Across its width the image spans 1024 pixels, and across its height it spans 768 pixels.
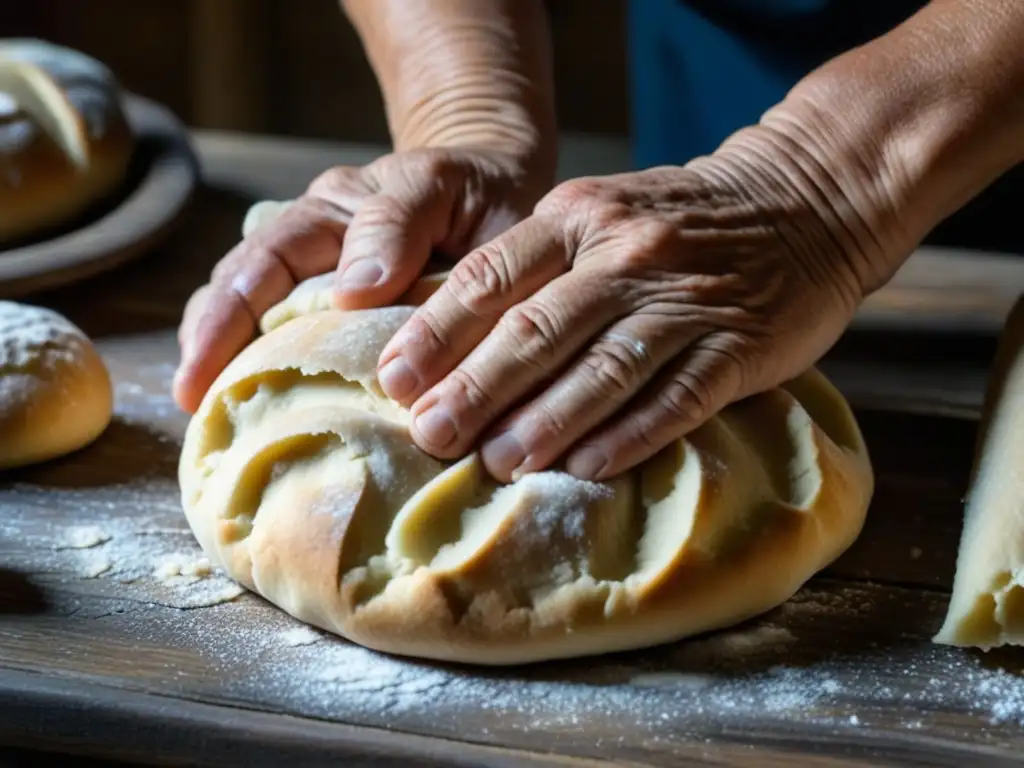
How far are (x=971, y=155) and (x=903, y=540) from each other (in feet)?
1.40

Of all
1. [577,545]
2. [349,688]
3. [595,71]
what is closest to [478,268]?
[577,545]

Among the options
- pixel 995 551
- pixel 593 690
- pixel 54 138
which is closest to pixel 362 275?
pixel 593 690

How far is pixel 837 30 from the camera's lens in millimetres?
1877

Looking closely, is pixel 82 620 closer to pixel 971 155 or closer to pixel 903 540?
pixel 903 540

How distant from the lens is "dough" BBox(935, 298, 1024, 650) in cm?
109

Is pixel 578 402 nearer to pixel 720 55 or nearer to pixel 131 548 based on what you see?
pixel 131 548

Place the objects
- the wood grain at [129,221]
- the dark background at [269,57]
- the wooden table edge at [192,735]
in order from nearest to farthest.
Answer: the wooden table edge at [192,735], the wood grain at [129,221], the dark background at [269,57]

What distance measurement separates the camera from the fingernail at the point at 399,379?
1.15m

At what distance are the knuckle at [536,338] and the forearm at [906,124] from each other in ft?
1.13

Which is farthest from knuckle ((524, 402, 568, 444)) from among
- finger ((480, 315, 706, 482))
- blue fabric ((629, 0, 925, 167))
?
blue fabric ((629, 0, 925, 167))

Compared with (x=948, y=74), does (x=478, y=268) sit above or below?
below

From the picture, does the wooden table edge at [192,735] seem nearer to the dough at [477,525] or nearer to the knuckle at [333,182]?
the dough at [477,525]

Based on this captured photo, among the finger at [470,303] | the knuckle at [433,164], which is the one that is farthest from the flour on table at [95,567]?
the knuckle at [433,164]

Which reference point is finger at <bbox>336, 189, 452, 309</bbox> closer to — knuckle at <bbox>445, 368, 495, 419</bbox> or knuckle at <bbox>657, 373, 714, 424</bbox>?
knuckle at <bbox>445, 368, 495, 419</bbox>
